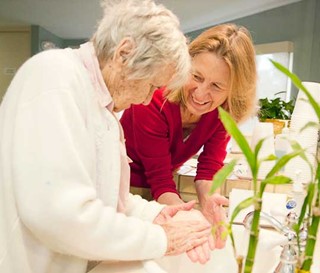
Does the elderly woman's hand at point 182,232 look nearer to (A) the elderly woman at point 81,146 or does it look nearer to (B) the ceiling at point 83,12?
(A) the elderly woman at point 81,146

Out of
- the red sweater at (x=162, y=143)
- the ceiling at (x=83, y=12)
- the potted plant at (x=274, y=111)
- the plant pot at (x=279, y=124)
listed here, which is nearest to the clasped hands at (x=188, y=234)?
the red sweater at (x=162, y=143)

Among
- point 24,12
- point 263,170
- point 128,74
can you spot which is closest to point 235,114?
point 263,170

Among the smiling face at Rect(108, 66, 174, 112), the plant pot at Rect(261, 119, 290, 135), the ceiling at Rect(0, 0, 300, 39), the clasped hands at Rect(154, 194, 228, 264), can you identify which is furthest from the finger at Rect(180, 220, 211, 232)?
the ceiling at Rect(0, 0, 300, 39)

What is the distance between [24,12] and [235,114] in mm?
3006

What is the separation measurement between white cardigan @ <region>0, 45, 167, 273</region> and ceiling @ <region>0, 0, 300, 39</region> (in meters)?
2.16

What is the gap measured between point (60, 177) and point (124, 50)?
0.83 ft

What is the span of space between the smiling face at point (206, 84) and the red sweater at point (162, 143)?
0.22 feet

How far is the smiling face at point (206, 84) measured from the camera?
1008mm

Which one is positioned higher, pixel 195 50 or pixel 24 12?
pixel 24 12

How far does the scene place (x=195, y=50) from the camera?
104cm

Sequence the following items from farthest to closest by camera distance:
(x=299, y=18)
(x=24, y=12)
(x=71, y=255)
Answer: (x=24, y=12)
(x=299, y=18)
(x=71, y=255)

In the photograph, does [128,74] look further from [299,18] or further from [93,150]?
[299,18]

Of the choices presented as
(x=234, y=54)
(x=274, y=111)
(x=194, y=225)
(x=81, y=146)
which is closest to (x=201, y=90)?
(x=234, y=54)

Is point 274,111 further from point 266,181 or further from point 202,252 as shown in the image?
point 266,181
